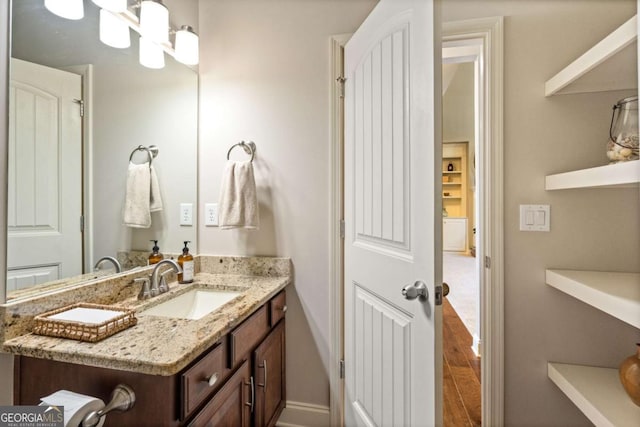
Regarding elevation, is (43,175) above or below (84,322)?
above

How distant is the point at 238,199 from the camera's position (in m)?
1.50

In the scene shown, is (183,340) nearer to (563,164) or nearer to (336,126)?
(336,126)

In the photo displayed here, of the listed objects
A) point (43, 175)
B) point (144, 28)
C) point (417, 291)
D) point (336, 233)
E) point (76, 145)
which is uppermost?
point (144, 28)

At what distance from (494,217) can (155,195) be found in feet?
5.51

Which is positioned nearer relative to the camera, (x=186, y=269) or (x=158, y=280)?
(x=158, y=280)

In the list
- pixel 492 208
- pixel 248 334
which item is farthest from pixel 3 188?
pixel 492 208

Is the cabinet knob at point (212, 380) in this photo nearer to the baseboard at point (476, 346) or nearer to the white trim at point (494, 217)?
the white trim at point (494, 217)

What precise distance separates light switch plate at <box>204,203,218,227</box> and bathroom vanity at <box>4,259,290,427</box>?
1.97 feet

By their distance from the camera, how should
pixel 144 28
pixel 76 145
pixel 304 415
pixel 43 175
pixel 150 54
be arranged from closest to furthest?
pixel 43 175, pixel 76 145, pixel 144 28, pixel 150 54, pixel 304 415

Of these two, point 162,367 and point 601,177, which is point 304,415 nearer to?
point 162,367

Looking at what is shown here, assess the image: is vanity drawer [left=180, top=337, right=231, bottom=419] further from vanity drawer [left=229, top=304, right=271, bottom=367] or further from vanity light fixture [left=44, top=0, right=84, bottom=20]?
vanity light fixture [left=44, top=0, right=84, bottom=20]

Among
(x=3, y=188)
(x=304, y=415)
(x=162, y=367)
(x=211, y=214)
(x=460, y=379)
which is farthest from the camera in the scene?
(x=460, y=379)

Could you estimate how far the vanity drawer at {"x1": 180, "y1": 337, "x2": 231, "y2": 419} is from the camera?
778 millimetres

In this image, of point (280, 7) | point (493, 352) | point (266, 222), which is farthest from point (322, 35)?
point (493, 352)
